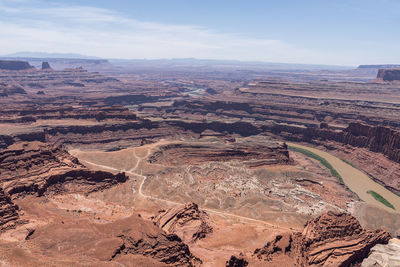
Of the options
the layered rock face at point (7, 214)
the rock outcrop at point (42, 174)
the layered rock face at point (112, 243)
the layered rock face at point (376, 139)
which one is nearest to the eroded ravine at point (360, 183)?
the layered rock face at point (376, 139)

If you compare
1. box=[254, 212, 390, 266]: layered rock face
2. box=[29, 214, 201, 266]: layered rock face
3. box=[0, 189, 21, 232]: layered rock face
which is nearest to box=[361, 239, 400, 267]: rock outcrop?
box=[254, 212, 390, 266]: layered rock face

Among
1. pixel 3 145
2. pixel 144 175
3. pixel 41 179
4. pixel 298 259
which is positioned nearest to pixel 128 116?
pixel 3 145

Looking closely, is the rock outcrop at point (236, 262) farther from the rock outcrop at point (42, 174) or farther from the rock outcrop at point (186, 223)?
the rock outcrop at point (42, 174)

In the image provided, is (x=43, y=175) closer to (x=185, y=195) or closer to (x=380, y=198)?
(x=185, y=195)

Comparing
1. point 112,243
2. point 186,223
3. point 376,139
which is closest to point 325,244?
point 186,223

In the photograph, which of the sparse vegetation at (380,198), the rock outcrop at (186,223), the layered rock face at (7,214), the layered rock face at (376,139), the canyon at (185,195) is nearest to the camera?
the canyon at (185,195)

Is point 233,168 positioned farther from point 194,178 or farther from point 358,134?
point 358,134
